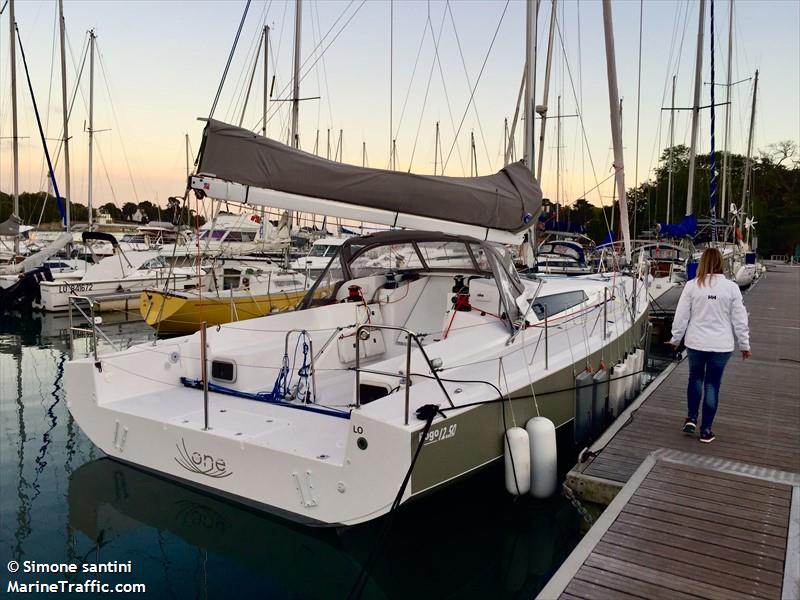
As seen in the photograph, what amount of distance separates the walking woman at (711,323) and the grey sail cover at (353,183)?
6.84 ft

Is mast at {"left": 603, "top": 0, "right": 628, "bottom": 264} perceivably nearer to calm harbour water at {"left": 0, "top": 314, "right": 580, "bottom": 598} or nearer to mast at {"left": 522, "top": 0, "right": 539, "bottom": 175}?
mast at {"left": 522, "top": 0, "right": 539, "bottom": 175}

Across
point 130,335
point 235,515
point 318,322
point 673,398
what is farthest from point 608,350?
point 130,335

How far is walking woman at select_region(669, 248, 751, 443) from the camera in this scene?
4.94 m

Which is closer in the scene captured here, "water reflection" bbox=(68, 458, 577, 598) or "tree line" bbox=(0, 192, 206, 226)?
"water reflection" bbox=(68, 458, 577, 598)

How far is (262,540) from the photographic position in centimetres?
472

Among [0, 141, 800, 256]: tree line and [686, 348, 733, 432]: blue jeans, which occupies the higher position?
[0, 141, 800, 256]: tree line

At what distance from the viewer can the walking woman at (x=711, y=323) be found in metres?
4.94

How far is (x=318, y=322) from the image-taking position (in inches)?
257

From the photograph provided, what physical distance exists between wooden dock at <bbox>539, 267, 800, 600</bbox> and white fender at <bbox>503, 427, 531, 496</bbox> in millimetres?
399

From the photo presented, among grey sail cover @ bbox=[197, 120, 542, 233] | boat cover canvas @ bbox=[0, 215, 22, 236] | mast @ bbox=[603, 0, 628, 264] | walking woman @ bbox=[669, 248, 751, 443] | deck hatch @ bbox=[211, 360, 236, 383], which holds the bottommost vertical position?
deck hatch @ bbox=[211, 360, 236, 383]

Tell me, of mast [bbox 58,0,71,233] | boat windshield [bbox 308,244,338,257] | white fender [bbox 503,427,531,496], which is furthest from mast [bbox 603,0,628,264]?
mast [bbox 58,0,71,233]

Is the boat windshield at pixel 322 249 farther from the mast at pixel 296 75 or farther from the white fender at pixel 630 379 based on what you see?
the white fender at pixel 630 379

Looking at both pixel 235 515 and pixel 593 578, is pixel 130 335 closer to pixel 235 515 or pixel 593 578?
pixel 235 515

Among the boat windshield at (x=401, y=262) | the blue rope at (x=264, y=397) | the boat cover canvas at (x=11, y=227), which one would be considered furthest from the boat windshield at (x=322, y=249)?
the blue rope at (x=264, y=397)
